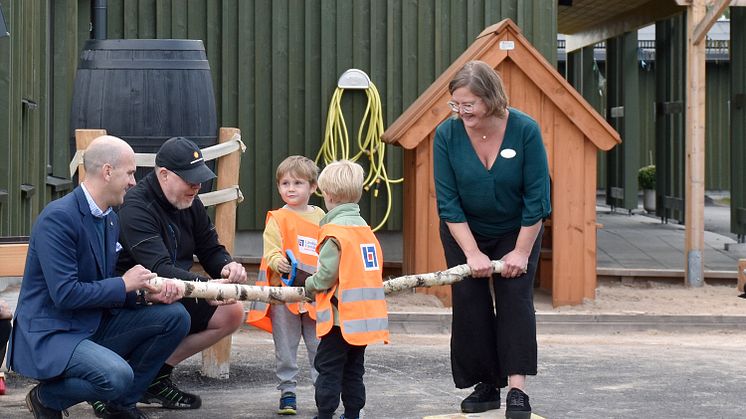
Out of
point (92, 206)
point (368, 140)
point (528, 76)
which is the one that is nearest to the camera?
point (92, 206)

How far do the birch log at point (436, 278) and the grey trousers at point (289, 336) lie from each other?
722 mm

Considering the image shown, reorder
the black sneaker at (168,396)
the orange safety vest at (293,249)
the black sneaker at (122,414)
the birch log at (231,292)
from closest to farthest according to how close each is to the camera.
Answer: the birch log at (231,292)
the black sneaker at (122,414)
the black sneaker at (168,396)
the orange safety vest at (293,249)

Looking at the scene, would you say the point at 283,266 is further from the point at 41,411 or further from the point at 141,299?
the point at 41,411

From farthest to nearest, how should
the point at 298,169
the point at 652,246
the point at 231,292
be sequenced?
1. the point at 652,246
2. the point at 298,169
3. the point at 231,292

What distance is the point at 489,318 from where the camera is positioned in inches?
229

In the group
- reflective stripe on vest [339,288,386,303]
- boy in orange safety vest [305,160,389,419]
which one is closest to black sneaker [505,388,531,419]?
boy in orange safety vest [305,160,389,419]

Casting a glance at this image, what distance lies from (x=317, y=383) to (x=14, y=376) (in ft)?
6.95

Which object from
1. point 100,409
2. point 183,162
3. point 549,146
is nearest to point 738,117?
point 549,146

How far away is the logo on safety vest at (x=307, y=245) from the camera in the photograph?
6.20 metres

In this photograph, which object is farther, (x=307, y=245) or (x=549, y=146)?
(x=549, y=146)

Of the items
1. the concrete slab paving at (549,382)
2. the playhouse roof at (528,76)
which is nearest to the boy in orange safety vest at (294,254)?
the concrete slab paving at (549,382)

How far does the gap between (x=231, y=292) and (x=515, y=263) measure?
4.09ft

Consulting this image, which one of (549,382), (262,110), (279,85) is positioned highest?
(279,85)

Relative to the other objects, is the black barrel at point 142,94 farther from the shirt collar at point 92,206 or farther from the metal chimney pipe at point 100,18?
the metal chimney pipe at point 100,18
